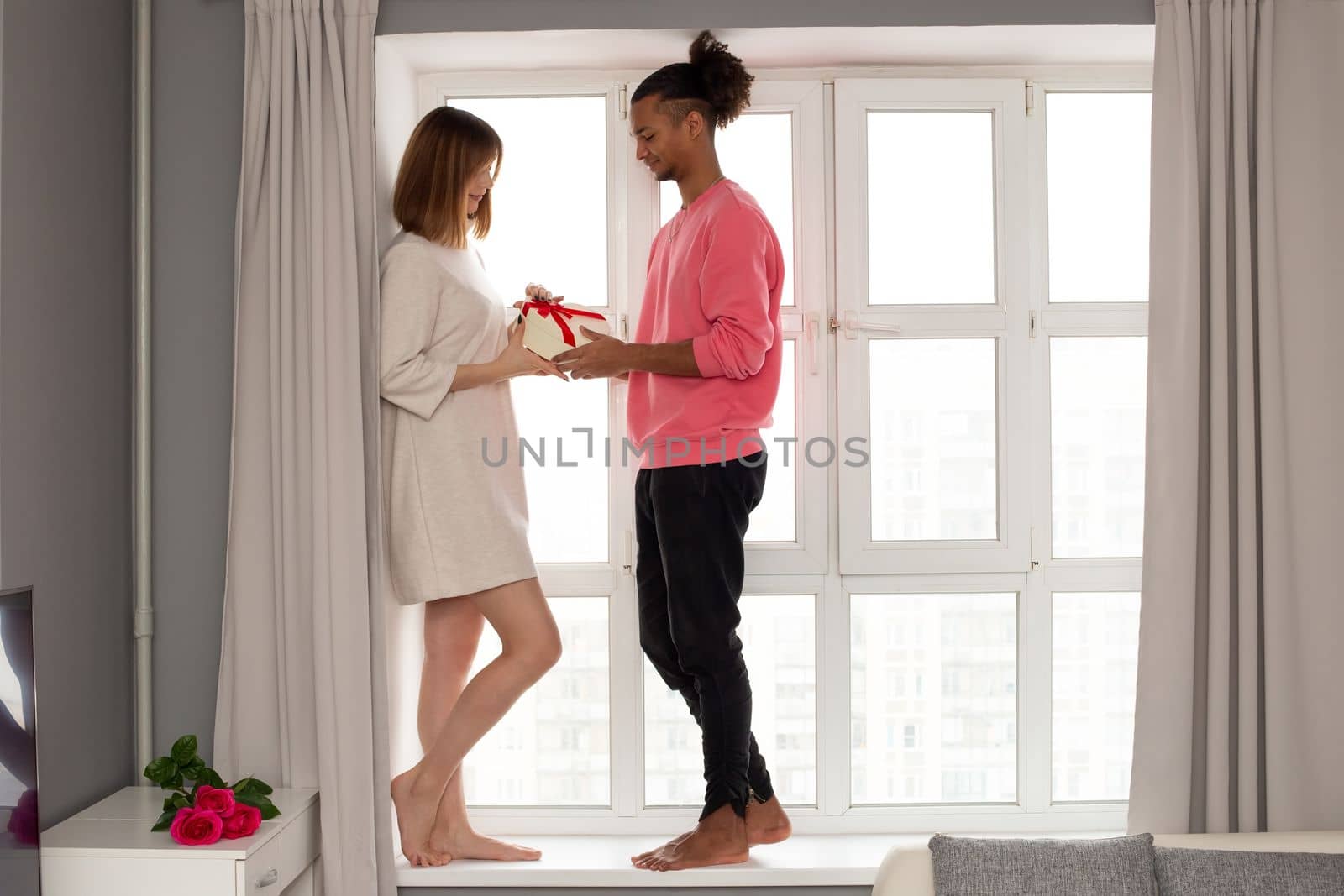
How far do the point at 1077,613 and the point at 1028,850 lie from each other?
2.51 ft

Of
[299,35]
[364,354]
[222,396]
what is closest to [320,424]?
[364,354]

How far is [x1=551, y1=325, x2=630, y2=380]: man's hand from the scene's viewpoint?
2.12 meters

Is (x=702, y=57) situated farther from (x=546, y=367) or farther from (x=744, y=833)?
(x=744, y=833)

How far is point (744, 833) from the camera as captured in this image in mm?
2146

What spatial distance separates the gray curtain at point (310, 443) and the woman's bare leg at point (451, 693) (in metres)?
0.17

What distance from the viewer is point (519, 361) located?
2.13 metres

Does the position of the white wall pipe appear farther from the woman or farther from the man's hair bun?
the man's hair bun

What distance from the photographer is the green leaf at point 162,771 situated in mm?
1854

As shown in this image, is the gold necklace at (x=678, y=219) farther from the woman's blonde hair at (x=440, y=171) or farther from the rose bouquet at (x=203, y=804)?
the rose bouquet at (x=203, y=804)

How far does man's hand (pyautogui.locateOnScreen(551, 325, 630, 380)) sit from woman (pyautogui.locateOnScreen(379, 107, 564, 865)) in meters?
0.05

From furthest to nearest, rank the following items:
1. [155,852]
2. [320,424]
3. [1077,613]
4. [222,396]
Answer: [1077,613] → [222,396] → [320,424] → [155,852]

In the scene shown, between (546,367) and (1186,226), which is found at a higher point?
(1186,226)

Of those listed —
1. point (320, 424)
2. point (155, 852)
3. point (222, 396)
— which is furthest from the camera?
point (222, 396)

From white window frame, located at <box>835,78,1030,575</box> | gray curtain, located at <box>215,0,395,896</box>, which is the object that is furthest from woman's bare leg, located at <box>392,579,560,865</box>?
white window frame, located at <box>835,78,1030,575</box>
